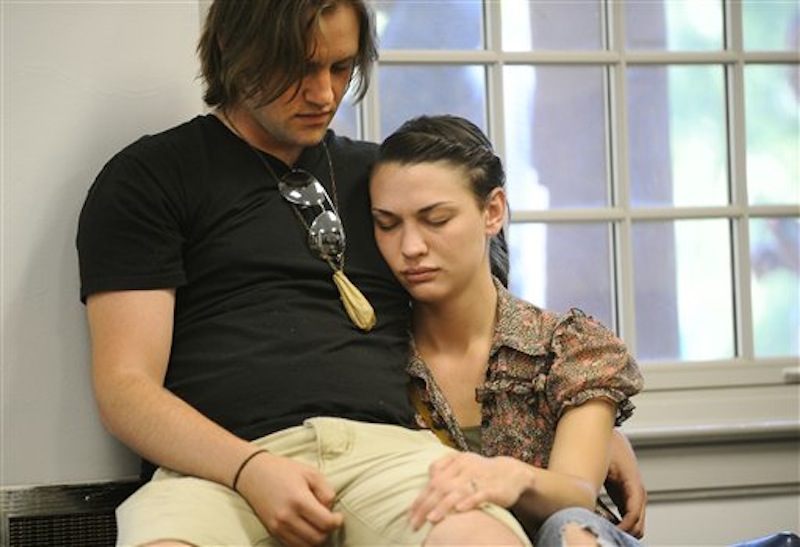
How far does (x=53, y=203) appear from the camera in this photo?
2029 millimetres

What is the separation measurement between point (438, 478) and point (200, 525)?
288 millimetres

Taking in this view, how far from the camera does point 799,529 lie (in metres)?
2.86

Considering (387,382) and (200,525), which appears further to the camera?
(387,382)

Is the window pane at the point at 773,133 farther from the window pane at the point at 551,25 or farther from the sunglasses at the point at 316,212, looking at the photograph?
the sunglasses at the point at 316,212

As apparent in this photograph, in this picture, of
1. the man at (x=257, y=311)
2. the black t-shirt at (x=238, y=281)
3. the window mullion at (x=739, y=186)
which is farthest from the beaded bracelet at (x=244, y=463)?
the window mullion at (x=739, y=186)

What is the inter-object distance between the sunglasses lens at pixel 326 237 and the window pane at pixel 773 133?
4.41 feet

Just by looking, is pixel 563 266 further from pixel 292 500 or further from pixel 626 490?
pixel 292 500

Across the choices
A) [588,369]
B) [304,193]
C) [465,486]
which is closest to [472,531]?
[465,486]

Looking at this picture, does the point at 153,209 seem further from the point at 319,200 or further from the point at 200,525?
the point at 200,525

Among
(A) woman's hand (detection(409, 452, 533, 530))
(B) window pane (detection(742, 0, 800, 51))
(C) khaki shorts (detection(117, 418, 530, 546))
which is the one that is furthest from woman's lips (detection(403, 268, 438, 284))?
(B) window pane (detection(742, 0, 800, 51))

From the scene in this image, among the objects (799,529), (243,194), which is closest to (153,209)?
(243,194)

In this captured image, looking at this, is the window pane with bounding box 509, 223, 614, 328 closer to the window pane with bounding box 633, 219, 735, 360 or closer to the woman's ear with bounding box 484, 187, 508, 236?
the window pane with bounding box 633, 219, 735, 360

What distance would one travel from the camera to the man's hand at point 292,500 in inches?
64.1

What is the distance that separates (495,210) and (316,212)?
26cm
